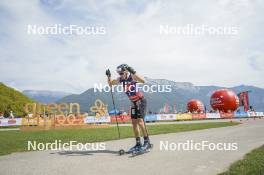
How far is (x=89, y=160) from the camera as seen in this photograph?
28.6ft

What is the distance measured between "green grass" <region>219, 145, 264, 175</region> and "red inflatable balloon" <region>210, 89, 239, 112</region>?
169 feet

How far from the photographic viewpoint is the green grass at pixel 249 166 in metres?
7.21

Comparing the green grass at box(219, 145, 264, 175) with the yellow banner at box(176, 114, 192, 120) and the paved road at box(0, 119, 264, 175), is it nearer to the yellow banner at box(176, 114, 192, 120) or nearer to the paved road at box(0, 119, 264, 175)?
the paved road at box(0, 119, 264, 175)

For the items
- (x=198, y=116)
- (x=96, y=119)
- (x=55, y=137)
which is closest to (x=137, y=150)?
(x=55, y=137)

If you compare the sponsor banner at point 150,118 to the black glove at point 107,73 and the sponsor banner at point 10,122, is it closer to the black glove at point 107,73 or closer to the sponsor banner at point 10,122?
the sponsor banner at point 10,122

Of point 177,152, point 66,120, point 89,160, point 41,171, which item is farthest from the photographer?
point 66,120

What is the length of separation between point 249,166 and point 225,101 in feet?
175

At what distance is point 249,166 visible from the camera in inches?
310

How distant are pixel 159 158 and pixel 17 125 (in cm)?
3807

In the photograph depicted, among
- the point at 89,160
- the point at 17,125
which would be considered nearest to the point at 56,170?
the point at 89,160

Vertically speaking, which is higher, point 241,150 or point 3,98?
point 3,98

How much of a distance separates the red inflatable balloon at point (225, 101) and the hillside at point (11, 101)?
5363 cm

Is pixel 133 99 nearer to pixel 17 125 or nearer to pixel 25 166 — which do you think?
pixel 25 166

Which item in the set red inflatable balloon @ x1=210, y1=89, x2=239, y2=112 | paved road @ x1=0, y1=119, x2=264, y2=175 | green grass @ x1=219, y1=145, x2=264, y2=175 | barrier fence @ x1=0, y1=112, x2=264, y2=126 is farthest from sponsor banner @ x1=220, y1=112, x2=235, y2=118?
green grass @ x1=219, y1=145, x2=264, y2=175
